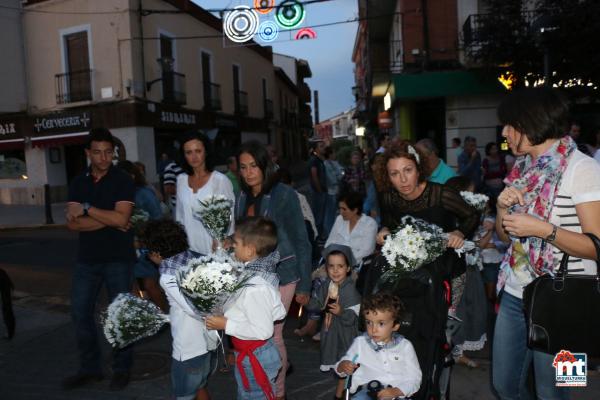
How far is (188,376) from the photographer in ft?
11.0

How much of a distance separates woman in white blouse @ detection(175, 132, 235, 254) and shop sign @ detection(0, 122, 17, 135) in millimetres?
20137

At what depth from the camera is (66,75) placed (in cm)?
2006

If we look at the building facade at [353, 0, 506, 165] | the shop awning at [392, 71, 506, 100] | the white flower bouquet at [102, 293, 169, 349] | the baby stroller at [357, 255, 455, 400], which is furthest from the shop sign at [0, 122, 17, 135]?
the baby stroller at [357, 255, 455, 400]

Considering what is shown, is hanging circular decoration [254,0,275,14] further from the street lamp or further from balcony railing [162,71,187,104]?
balcony railing [162,71,187,104]

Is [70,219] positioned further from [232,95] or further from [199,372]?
[232,95]

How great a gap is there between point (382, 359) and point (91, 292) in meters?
2.59

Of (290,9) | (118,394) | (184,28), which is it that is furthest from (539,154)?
(184,28)

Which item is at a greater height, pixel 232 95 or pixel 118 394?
pixel 232 95

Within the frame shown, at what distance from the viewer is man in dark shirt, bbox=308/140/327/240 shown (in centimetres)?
1028

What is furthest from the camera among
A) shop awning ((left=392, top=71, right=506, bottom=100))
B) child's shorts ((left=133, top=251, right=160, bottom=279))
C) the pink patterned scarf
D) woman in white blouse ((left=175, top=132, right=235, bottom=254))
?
shop awning ((left=392, top=71, right=506, bottom=100))

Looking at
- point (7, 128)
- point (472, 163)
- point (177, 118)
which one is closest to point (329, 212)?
point (472, 163)

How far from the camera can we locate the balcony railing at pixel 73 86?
19.6 metres

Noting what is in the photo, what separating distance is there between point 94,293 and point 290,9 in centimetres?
1321

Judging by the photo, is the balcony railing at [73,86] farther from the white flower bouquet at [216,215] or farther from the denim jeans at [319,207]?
the white flower bouquet at [216,215]
